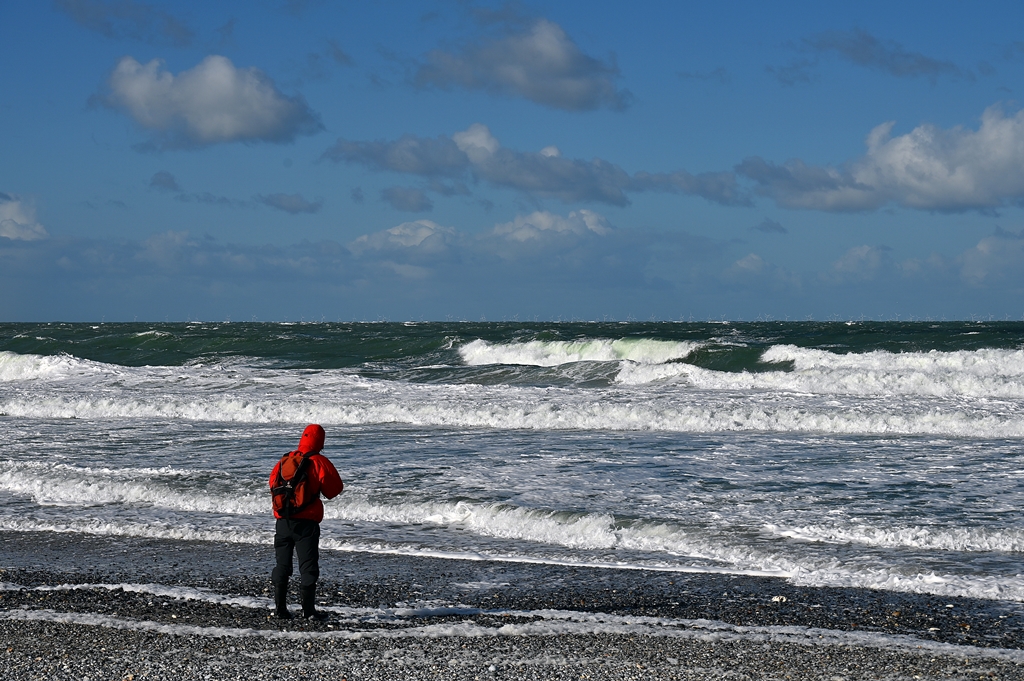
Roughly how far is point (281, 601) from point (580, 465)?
22.7 feet

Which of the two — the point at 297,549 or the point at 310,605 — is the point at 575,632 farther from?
the point at 297,549

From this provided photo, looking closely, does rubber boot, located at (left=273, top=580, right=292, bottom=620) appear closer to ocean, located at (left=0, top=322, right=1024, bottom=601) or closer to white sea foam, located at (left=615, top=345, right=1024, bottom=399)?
ocean, located at (left=0, top=322, right=1024, bottom=601)

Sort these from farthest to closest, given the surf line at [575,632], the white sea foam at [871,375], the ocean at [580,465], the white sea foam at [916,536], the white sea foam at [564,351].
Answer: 1. the white sea foam at [564,351]
2. the white sea foam at [871,375]
3. the ocean at [580,465]
4. the white sea foam at [916,536]
5. the surf line at [575,632]

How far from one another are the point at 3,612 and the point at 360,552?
9.67 feet

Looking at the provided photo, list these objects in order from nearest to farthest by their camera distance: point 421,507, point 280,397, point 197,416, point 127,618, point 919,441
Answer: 1. point 127,618
2. point 421,507
3. point 919,441
4. point 197,416
5. point 280,397

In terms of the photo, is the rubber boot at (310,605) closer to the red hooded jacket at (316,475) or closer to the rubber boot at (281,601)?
the rubber boot at (281,601)

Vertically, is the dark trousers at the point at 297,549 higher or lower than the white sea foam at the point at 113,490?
higher

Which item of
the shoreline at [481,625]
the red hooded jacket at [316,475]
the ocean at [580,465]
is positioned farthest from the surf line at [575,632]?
the ocean at [580,465]

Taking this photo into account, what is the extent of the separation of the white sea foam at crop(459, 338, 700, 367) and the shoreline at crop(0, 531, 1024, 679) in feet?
99.3

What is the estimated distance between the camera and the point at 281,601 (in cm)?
625

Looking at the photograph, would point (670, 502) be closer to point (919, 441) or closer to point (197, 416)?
point (919, 441)

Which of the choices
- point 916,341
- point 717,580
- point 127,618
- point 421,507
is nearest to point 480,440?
point 421,507

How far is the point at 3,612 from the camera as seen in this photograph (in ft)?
21.0

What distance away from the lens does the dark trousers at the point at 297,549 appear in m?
6.16
